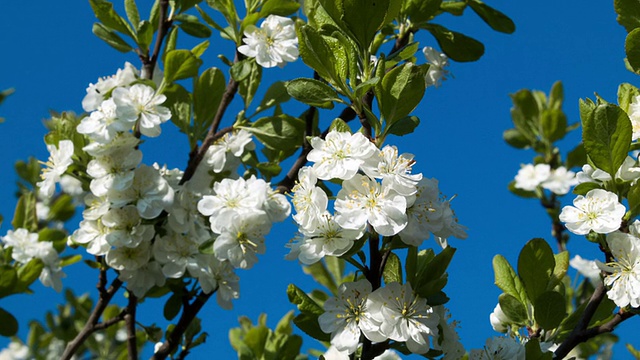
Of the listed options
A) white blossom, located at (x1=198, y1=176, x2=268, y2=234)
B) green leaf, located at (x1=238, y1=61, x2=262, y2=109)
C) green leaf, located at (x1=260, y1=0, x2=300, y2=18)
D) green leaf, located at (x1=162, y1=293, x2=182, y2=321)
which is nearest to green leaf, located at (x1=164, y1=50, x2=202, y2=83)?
green leaf, located at (x1=238, y1=61, x2=262, y2=109)

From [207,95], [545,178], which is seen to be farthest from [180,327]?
[545,178]

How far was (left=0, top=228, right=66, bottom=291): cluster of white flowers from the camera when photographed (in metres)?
2.50

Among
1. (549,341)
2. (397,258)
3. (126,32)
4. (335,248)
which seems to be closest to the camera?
(335,248)

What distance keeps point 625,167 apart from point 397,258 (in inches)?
18.5

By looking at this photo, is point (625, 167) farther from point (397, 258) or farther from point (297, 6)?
point (297, 6)

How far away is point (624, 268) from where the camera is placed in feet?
4.35

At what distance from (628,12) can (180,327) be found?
4.26ft

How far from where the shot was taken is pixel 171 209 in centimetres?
183

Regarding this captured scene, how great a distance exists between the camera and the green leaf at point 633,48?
4.62 ft

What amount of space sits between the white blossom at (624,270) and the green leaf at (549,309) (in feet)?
0.30

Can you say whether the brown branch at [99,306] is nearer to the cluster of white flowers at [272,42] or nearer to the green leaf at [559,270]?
the cluster of white flowers at [272,42]

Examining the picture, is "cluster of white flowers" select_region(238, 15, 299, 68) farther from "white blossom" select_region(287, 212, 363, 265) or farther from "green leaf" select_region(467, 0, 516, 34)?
"white blossom" select_region(287, 212, 363, 265)

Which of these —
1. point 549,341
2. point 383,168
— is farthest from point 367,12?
point 549,341

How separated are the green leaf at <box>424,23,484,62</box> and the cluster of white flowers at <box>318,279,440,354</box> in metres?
0.95
